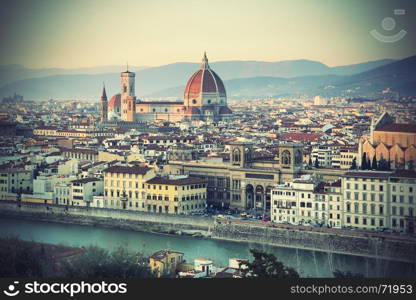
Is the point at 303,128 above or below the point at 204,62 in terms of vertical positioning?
below

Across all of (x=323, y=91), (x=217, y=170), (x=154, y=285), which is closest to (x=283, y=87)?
(x=323, y=91)

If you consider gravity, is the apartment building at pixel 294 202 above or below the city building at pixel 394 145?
below

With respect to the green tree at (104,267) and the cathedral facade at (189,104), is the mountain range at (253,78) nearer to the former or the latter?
the cathedral facade at (189,104)

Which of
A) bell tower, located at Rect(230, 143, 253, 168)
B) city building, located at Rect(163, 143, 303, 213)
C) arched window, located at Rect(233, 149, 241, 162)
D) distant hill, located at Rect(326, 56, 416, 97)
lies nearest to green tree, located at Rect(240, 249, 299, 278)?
distant hill, located at Rect(326, 56, 416, 97)

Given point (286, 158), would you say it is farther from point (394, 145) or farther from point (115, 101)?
point (115, 101)

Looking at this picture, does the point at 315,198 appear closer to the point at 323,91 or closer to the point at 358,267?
the point at 358,267

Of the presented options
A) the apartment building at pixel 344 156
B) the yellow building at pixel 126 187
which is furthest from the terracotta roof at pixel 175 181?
the apartment building at pixel 344 156
